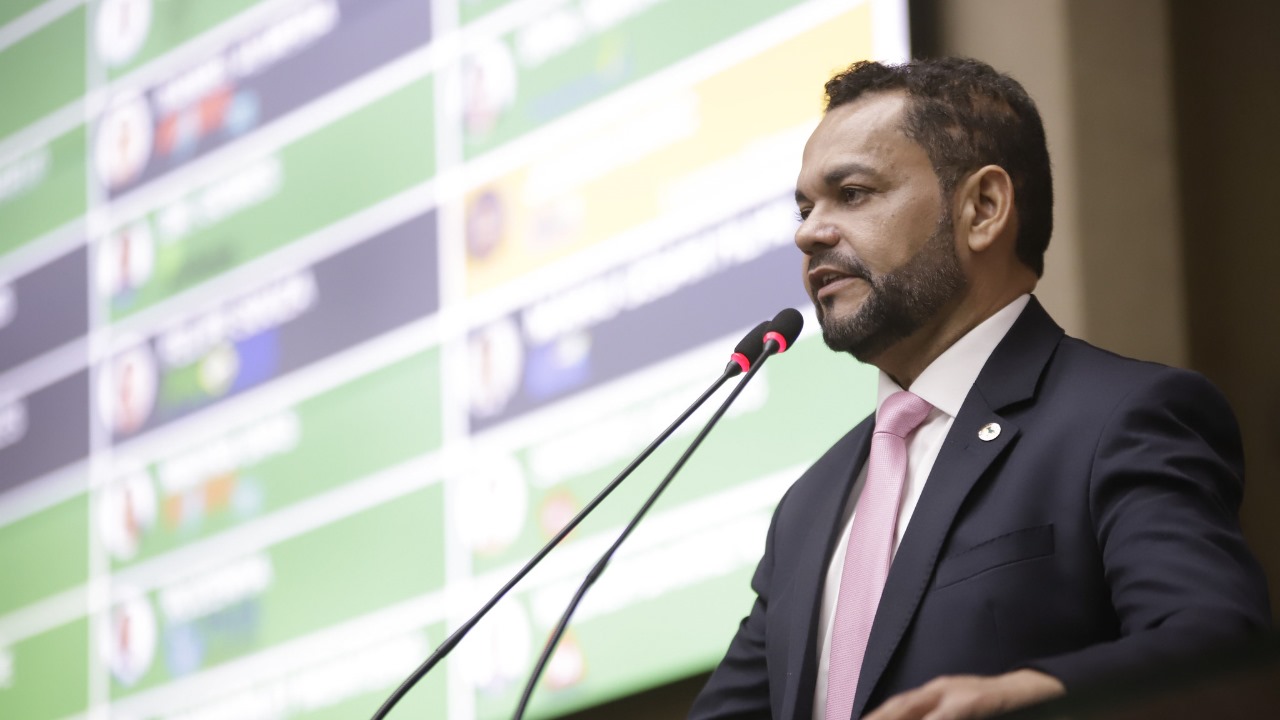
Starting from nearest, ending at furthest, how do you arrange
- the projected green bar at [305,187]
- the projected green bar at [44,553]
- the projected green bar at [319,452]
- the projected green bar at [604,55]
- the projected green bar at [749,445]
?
the projected green bar at [749,445]
the projected green bar at [604,55]
the projected green bar at [319,452]
the projected green bar at [305,187]
the projected green bar at [44,553]

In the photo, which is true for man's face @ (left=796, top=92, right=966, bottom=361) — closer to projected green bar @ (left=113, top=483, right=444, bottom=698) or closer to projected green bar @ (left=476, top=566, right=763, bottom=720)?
projected green bar @ (left=476, top=566, right=763, bottom=720)

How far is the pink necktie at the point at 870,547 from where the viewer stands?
6.77ft

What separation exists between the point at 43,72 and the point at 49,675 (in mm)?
1439

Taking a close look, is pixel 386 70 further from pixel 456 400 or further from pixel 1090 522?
pixel 1090 522

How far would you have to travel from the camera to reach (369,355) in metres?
3.77

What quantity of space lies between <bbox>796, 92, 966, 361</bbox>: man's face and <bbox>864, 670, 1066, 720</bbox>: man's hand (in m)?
0.72

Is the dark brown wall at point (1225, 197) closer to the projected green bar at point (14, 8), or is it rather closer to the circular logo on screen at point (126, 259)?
the circular logo on screen at point (126, 259)

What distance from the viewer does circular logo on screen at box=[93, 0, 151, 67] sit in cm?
445

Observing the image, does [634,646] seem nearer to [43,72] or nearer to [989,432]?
[989,432]

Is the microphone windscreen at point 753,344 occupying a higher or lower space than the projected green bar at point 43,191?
lower

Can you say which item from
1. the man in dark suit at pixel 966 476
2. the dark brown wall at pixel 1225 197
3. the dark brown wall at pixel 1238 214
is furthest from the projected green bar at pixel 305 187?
the man in dark suit at pixel 966 476

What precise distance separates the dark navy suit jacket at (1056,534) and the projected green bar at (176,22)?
8.32 ft

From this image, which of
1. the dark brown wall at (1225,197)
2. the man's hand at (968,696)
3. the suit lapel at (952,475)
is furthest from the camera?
the dark brown wall at (1225,197)

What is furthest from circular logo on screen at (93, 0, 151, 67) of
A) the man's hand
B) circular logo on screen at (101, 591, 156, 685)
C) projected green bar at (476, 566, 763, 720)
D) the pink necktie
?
the man's hand
